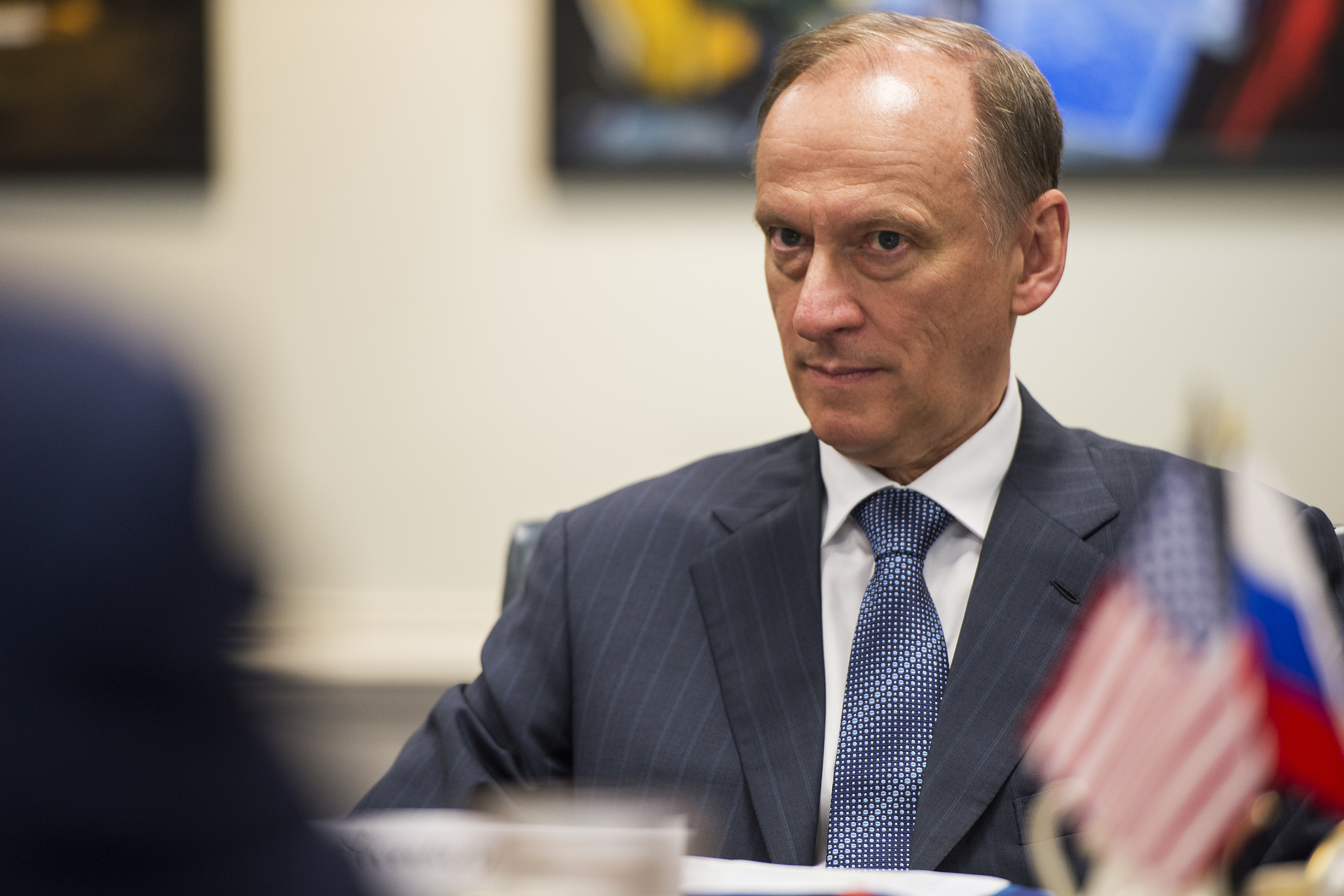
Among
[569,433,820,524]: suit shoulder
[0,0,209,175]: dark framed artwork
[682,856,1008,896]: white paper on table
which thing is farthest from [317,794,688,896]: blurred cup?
[0,0,209,175]: dark framed artwork

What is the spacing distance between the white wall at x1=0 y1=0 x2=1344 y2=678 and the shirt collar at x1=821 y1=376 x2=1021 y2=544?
947 mm

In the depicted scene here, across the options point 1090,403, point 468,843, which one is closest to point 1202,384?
point 1090,403

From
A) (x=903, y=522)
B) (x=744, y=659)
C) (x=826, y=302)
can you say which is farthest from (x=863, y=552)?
(x=826, y=302)

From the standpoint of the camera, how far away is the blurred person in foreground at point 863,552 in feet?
4.01

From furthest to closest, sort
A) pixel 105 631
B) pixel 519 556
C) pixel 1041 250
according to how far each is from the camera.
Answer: pixel 519 556 → pixel 1041 250 → pixel 105 631

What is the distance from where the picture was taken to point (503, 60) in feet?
7.89

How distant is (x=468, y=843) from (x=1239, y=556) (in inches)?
19.9

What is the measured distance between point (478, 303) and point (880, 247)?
1309mm

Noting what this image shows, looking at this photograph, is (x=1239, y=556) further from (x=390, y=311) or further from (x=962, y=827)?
(x=390, y=311)

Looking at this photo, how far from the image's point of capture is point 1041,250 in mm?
1445

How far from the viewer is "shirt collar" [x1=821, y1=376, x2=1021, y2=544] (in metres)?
1.35

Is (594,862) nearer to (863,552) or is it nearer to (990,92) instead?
(863,552)

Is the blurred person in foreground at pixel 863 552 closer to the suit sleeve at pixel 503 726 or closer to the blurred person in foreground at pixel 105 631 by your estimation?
the suit sleeve at pixel 503 726

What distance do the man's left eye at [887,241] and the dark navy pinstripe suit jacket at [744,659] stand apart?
297 mm
